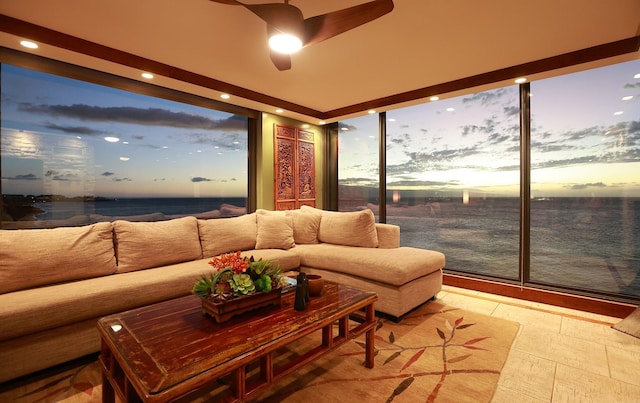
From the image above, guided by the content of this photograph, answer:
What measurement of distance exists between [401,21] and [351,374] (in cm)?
254

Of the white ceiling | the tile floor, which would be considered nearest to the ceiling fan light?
the white ceiling

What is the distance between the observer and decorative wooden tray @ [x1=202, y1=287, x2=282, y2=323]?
154 cm

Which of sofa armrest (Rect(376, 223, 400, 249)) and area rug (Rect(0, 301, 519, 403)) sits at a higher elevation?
sofa armrest (Rect(376, 223, 400, 249))

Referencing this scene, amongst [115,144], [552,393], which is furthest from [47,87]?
[552,393]

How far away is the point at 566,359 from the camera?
6.83ft

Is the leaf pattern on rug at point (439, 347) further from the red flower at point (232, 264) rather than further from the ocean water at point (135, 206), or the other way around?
the ocean water at point (135, 206)

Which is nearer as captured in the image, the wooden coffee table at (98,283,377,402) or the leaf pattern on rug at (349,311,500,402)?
the wooden coffee table at (98,283,377,402)

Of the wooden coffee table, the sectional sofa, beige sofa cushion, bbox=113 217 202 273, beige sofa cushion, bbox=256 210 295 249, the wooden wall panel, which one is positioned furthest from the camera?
the wooden wall panel

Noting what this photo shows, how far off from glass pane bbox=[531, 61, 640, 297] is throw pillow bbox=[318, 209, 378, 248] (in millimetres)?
1847

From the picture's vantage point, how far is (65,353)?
1931mm

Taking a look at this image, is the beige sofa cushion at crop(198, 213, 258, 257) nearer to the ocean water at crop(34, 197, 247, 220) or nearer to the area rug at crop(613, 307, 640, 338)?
the ocean water at crop(34, 197, 247, 220)

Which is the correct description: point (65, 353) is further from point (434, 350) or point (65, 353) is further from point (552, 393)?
point (552, 393)

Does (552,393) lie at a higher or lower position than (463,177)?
lower

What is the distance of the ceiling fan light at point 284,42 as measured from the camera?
1895mm
